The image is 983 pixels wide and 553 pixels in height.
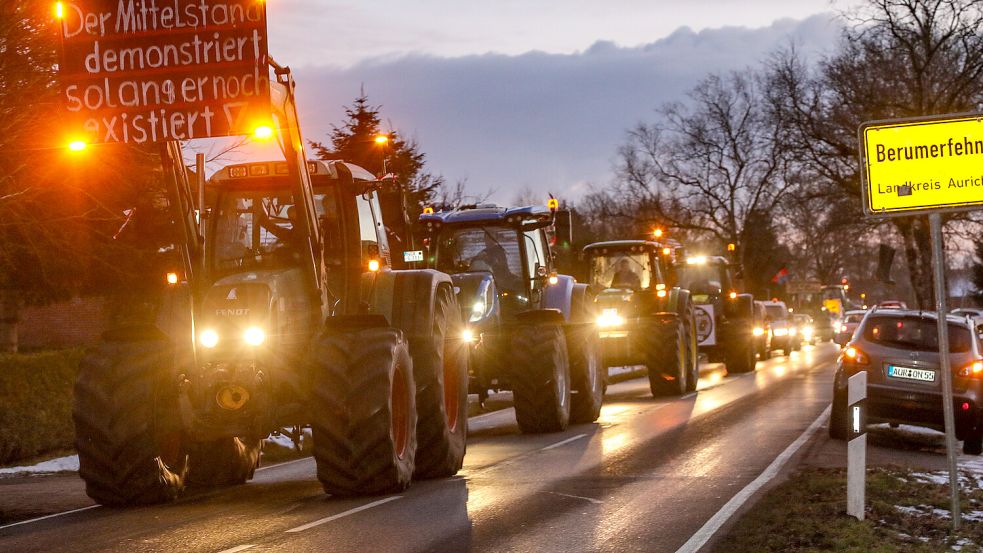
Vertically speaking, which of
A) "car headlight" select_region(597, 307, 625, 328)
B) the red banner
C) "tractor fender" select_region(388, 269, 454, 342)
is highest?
the red banner

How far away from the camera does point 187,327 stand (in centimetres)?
1160

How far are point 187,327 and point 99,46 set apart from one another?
2481 millimetres

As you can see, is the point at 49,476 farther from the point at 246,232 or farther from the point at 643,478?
the point at 643,478

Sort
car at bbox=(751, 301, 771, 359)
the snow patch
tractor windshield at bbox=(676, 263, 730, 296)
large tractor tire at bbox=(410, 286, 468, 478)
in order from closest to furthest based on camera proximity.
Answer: large tractor tire at bbox=(410, 286, 468, 478), the snow patch, tractor windshield at bbox=(676, 263, 730, 296), car at bbox=(751, 301, 771, 359)

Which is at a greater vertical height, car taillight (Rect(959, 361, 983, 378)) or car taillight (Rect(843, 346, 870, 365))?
car taillight (Rect(843, 346, 870, 365))

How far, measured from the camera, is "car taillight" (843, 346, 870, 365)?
56.3ft

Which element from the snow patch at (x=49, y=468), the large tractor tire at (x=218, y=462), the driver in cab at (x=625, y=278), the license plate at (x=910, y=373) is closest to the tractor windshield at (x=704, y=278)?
the driver in cab at (x=625, y=278)

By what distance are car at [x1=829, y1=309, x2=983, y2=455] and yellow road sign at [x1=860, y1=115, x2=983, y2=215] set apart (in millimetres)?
6831

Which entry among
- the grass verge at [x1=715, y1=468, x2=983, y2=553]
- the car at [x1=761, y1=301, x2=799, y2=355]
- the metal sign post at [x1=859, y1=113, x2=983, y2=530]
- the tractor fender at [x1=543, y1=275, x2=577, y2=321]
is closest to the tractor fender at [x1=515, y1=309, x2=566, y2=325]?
the tractor fender at [x1=543, y1=275, x2=577, y2=321]

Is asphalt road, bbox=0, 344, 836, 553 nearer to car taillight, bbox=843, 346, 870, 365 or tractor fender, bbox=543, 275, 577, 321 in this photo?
car taillight, bbox=843, 346, 870, 365

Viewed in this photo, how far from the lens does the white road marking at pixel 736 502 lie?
9.41 meters

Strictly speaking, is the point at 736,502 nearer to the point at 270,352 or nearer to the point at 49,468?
the point at 270,352

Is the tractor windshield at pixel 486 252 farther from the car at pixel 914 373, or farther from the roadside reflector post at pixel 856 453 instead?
the roadside reflector post at pixel 856 453

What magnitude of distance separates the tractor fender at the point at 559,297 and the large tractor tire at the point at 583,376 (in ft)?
1.73
